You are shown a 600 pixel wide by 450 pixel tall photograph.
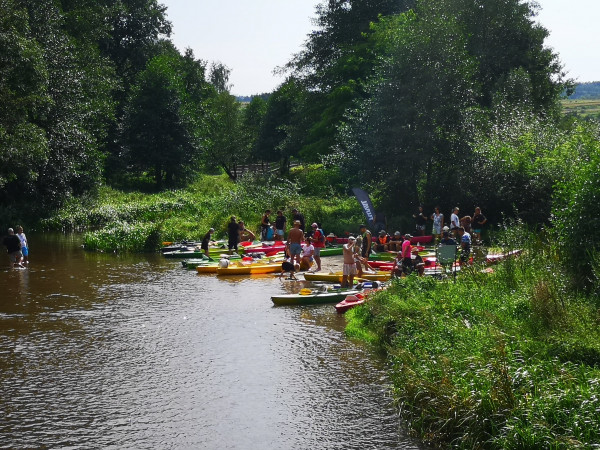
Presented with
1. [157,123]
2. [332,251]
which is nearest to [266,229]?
[332,251]

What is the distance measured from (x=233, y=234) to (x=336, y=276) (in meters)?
6.97

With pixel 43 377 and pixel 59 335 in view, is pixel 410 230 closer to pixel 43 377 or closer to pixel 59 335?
pixel 59 335

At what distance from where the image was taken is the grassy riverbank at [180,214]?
105 ft

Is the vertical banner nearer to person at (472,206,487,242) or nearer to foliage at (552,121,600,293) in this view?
person at (472,206,487,242)

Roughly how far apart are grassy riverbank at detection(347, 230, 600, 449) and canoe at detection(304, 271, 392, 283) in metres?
5.78

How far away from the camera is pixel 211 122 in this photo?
7100cm

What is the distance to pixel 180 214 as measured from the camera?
41.2 metres

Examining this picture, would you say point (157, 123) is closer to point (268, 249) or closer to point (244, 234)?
point (244, 234)

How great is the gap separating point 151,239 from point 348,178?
449 inches

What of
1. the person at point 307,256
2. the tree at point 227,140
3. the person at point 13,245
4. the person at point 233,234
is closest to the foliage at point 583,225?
the person at point 307,256

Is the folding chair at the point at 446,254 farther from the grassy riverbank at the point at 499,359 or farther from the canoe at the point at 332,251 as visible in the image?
the canoe at the point at 332,251

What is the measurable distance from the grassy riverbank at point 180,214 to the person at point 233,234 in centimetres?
428

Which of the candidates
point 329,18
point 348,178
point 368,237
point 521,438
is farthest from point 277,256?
point 329,18

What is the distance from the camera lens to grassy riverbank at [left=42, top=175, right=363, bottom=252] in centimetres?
3194
